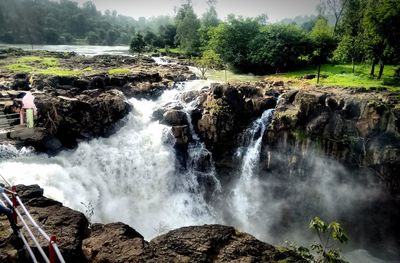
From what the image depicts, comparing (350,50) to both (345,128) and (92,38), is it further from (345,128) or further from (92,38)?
(92,38)

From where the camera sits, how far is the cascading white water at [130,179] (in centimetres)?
2247

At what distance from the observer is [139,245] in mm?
9094

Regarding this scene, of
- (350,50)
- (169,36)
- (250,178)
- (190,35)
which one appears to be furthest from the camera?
(169,36)

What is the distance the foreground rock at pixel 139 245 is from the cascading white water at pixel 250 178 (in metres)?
19.1

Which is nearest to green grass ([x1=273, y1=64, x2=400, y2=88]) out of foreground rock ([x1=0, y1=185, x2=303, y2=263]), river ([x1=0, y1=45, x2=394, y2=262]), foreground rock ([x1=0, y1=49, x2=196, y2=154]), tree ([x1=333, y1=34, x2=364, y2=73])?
tree ([x1=333, y1=34, x2=364, y2=73])

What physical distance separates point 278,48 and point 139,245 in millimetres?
41194

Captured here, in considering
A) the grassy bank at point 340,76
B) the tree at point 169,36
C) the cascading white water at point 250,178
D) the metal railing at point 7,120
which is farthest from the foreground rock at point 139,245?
the tree at point 169,36

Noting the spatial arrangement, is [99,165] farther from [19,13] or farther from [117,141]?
[19,13]

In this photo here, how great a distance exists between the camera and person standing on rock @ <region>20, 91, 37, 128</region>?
76.0ft

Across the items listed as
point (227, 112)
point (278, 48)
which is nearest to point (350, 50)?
point (278, 48)

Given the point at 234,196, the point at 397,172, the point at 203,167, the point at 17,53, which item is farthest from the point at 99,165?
the point at 17,53

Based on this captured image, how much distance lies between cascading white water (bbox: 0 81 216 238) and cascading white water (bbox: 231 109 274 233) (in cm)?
280

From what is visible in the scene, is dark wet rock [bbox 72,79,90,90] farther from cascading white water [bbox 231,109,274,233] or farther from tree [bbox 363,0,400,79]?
tree [bbox 363,0,400,79]

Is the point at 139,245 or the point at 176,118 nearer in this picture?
the point at 139,245
